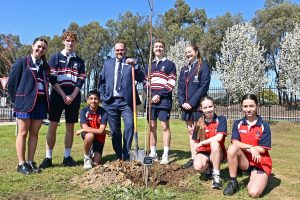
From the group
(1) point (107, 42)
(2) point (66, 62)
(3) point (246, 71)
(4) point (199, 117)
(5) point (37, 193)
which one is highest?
(1) point (107, 42)

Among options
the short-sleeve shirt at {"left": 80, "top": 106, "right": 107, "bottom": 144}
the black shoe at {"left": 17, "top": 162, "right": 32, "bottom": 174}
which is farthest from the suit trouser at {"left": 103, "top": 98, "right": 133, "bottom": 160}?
the black shoe at {"left": 17, "top": 162, "right": 32, "bottom": 174}

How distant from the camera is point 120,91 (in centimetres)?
617

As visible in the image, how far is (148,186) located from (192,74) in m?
2.09

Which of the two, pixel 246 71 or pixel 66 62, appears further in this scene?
pixel 246 71

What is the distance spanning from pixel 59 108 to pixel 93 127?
0.65 meters

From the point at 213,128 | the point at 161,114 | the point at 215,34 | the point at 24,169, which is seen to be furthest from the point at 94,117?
the point at 215,34

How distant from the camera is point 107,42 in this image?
152ft

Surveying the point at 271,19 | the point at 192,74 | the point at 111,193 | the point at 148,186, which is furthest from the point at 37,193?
the point at 271,19

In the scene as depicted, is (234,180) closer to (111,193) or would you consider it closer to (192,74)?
(111,193)


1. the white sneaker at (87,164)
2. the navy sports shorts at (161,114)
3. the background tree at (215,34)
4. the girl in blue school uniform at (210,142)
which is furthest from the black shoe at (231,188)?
the background tree at (215,34)

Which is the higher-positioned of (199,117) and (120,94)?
(120,94)

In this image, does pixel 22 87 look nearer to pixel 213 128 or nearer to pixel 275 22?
pixel 213 128

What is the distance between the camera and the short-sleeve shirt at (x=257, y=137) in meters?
Result: 4.89

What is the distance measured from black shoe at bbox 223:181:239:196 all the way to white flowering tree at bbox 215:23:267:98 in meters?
19.0
